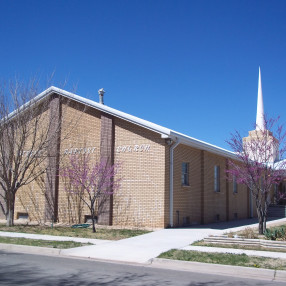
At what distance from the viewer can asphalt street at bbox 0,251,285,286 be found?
24.5ft

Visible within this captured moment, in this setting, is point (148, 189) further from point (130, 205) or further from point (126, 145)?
point (126, 145)

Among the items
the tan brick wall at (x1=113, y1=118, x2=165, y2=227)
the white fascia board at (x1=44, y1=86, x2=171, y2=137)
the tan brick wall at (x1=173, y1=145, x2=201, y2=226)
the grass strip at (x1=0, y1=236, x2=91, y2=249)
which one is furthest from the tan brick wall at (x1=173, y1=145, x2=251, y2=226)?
the grass strip at (x1=0, y1=236, x2=91, y2=249)

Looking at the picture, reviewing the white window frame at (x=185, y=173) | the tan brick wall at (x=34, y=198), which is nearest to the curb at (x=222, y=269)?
the white window frame at (x=185, y=173)

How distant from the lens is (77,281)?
7461mm

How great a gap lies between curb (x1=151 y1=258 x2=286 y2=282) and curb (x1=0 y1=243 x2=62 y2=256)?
2910 millimetres

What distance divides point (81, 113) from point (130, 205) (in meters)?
5.36

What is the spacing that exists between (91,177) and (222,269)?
28.3 feet

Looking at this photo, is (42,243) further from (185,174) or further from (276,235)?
(185,174)

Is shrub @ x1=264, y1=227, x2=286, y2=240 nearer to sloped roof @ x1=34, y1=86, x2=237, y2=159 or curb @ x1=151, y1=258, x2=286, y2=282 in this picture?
curb @ x1=151, y1=258, x2=286, y2=282

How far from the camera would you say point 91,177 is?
16.5 m

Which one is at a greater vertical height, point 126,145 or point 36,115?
point 36,115

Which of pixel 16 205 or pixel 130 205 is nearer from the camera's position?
pixel 130 205

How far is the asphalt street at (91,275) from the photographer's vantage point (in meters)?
7.46

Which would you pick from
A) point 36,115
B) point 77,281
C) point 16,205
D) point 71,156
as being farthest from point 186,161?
point 77,281
